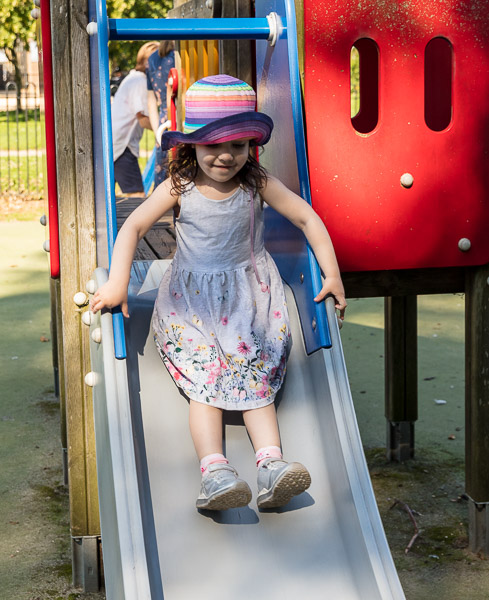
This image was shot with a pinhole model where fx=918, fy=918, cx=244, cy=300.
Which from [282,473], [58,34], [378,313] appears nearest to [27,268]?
[378,313]

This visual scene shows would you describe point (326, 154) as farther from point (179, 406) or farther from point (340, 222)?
point (179, 406)

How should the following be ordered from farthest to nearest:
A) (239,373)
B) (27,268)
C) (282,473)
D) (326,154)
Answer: (27,268)
(326,154)
(239,373)
(282,473)

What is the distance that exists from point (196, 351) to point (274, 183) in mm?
580

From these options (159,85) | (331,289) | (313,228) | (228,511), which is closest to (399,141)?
(313,228)

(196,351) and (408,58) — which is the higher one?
(408,58)

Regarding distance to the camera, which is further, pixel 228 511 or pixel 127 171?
pixel 127 171

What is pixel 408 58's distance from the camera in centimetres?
329

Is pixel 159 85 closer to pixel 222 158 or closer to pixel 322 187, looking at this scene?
pixel 322 187

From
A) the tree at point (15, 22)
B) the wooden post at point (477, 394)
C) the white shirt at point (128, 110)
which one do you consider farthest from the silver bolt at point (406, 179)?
the tree at point (15, 22)

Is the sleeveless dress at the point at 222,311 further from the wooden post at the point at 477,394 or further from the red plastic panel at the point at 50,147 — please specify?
the wooden post at the point at 477,394

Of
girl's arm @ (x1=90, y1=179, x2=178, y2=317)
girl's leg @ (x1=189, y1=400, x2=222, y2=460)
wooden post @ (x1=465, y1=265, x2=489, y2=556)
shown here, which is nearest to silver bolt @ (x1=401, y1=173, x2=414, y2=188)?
wooden post @ (x1=465, y1=265, x2=489, y2=556)

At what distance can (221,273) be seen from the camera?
288 centimetres

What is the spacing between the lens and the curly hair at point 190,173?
2.81 m

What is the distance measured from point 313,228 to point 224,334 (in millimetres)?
433
